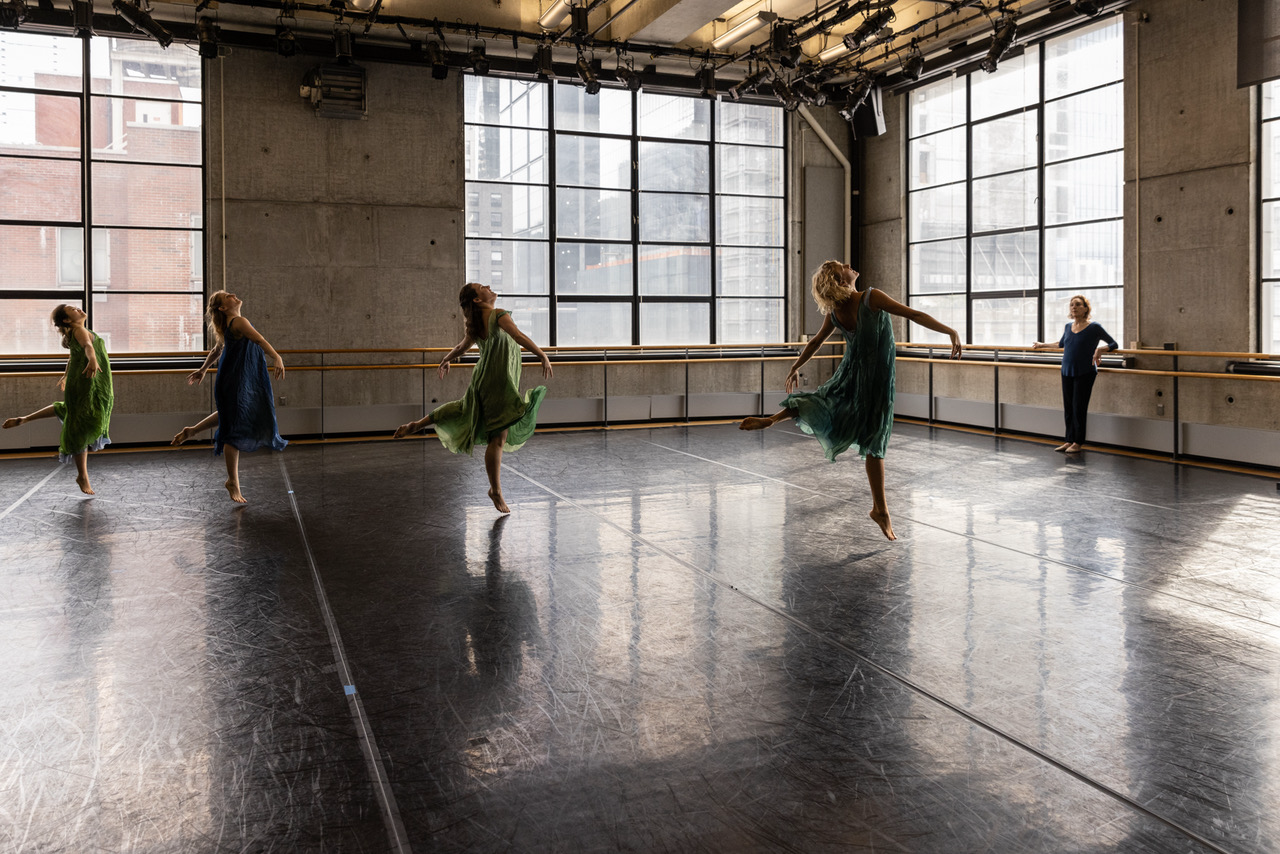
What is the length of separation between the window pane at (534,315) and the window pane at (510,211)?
828 millimetres

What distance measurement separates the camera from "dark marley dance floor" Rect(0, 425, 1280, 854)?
2434mm

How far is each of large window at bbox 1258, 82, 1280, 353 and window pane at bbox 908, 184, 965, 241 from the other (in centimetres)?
392

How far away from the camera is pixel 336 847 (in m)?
2.30

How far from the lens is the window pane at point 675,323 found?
1332 cm

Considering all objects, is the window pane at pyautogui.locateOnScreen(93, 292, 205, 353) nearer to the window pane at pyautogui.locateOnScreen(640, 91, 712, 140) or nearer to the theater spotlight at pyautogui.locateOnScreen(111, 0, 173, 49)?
the theater spotlight at pyautogui.locateOnScreen(111, 0, 173, 49)

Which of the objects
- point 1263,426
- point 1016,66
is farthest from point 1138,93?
point 1263,426

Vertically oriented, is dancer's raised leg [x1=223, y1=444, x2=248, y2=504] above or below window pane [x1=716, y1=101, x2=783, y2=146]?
below

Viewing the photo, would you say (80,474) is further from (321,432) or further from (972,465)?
(972,465)

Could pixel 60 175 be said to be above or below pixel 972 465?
above

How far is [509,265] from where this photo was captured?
12547 mm

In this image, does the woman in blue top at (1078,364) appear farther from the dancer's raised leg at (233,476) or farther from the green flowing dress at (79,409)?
the green flowing dress at (79,409)

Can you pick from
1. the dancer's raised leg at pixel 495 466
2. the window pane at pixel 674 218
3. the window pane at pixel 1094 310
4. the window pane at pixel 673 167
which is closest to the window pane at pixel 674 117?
the window pane at pixel 673 167

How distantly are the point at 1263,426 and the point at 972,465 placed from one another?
2.56 meters

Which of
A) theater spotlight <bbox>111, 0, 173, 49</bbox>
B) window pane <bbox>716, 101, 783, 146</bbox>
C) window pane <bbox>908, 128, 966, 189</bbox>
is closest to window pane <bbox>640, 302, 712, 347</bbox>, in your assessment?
window pane <bbox>716, 101, 783, 146</bbox>
